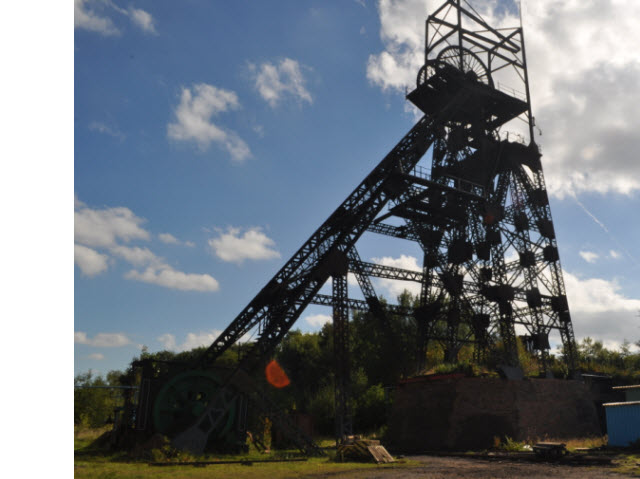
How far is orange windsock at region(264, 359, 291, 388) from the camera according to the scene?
46.7m

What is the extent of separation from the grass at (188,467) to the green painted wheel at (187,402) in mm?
1950

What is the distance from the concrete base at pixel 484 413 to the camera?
22.4 meters

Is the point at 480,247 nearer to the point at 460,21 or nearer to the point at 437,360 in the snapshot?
the point at 437,360

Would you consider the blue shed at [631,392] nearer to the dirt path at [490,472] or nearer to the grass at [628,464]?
the grass at [628,464]

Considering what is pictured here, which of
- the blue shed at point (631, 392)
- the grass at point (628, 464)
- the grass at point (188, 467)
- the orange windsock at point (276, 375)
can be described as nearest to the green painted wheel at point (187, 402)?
the grass at point (188, 467)

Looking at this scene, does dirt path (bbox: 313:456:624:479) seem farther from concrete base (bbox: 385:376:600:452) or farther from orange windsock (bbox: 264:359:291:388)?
orange windsock (bbox: 264:359:291:388)

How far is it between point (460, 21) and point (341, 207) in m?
20.5

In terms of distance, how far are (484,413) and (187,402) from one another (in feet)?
45.1

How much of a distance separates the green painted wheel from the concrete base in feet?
32.3

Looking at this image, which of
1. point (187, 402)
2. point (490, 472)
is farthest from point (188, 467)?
point (490, 472)

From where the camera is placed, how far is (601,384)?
28531mm

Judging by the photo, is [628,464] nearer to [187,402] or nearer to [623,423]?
[623,423]

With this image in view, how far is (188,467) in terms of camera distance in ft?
49.1
